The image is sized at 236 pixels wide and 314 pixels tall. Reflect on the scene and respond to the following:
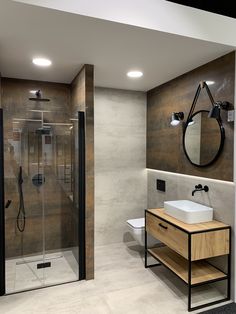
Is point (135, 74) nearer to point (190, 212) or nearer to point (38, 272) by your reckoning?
point (190, 212)

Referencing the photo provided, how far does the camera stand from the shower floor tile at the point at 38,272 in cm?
260

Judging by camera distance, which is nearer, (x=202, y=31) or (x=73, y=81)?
(x=202, y=31)

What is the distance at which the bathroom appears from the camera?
2.34 meters

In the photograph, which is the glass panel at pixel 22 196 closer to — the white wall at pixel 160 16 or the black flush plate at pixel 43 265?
the black flush plate at pixel 43 265

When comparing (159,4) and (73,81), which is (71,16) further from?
(73,81)

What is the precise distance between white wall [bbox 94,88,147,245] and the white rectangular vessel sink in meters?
1.16

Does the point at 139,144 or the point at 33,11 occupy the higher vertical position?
the point at 33,11

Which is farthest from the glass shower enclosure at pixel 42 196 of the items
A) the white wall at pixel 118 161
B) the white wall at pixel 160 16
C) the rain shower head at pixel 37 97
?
the white wall at pixel 160 16

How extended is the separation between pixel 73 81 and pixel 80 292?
2605 mm

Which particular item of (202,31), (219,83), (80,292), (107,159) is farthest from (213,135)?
(80,292)

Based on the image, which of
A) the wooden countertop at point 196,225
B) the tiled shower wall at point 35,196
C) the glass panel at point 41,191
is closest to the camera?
the wooden countertop at point 196,225

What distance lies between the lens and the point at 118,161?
3678 mm

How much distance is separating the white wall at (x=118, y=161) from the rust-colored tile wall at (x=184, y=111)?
200 millimetres

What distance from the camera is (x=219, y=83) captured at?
7.95 ft
